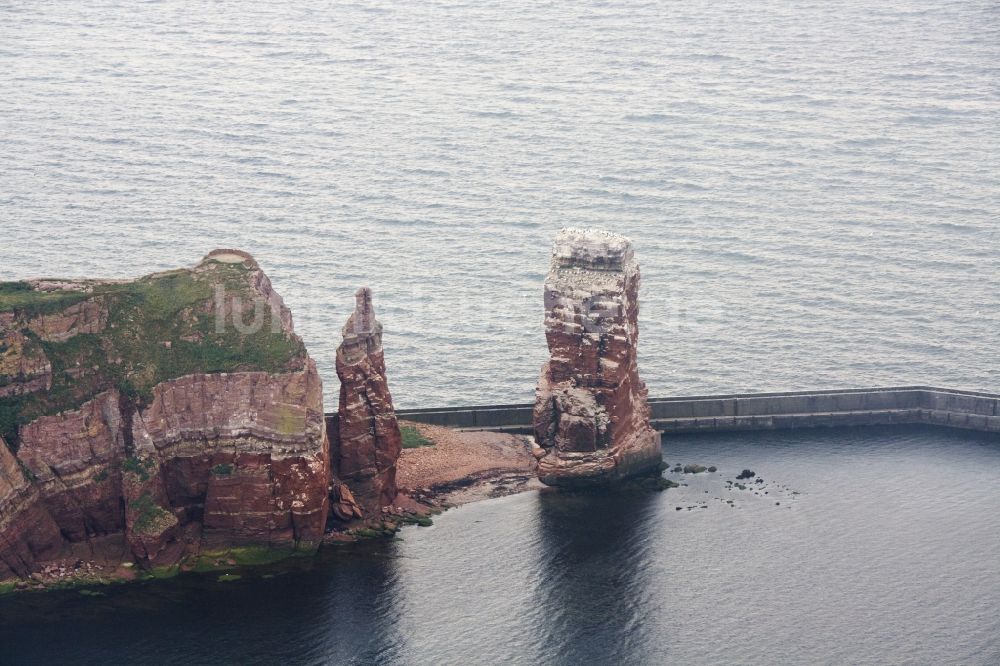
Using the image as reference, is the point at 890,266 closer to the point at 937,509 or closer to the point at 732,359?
the point at 732,359

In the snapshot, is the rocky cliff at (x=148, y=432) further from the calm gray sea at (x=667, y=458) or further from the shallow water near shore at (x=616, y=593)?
the calm gray sea at (x=667, y=458)

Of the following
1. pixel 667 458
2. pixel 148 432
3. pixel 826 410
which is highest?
pixel 148 432

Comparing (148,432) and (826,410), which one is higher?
(148,432)

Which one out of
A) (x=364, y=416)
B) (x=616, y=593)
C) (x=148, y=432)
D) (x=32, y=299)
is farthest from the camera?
(x=364, y=416)

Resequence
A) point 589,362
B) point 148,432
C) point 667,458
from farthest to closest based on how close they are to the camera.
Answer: point 667,458 < point 589,362 < point 148,432

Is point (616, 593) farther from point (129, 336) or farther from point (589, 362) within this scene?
point (129, 336)

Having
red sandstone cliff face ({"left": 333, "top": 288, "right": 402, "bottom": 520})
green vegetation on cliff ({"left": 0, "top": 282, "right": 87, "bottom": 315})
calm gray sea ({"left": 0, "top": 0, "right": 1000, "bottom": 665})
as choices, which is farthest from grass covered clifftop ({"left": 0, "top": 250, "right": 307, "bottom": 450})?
calm gray sea ({"left": 0, "top": 0, "right": 1000, "bottom": 665})

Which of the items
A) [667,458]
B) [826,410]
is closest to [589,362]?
[667,458]
